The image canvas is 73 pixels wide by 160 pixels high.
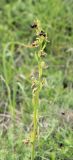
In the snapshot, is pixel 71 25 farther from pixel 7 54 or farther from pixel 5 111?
pixel 5 111

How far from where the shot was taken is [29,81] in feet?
9.20

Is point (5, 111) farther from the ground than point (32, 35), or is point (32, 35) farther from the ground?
point (32, 35)

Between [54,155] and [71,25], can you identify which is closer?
[54,155]

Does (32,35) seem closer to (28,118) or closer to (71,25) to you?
(71,25)

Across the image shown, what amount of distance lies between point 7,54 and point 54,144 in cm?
96

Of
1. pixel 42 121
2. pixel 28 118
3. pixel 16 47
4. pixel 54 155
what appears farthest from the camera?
pixel 16 47

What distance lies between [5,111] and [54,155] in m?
0.60

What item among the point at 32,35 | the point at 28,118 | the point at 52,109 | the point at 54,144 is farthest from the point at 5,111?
the point at 32,35

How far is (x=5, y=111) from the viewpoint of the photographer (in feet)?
8.68

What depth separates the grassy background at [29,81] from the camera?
Answer: 2.24 meters

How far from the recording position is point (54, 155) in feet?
7.00

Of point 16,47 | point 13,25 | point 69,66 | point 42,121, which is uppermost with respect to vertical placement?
point 13,25

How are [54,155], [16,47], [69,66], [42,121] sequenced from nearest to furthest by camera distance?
[54,155] → [42,121] → [69,66] → [16,47]

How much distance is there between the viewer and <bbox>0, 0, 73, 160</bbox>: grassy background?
88.1 inches
